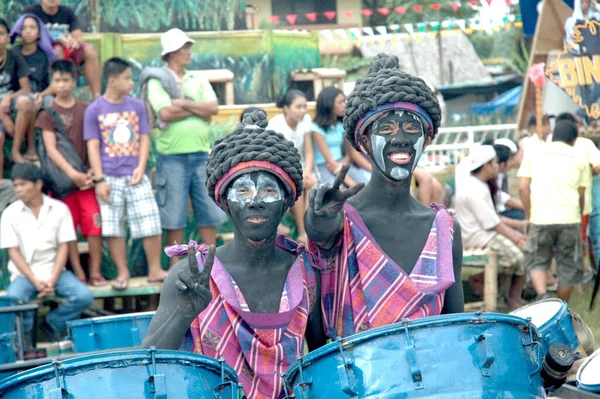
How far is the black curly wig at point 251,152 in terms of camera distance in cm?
377

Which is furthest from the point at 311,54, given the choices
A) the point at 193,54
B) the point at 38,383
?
the point at 38,383

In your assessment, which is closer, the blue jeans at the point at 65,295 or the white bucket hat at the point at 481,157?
the blue jeans at the point at 65,295

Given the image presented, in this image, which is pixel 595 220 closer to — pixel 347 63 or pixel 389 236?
pixel 389 236

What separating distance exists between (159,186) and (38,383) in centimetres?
540

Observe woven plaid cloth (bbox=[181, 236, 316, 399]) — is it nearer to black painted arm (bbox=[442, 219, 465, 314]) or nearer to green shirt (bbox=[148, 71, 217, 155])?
black painted arm (bbox=[442, 219, 465, 314])

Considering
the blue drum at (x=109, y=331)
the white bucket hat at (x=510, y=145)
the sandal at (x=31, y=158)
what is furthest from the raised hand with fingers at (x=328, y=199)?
the white bucket hat at (x=510, y=145)

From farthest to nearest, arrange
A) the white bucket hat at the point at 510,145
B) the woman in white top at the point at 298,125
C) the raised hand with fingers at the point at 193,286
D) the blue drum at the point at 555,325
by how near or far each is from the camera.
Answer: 1. the white bucket hat at the point at 510,145
2. the woman in white top at the point at 298,125
3. the blue drum at the point at 555,325
4. the raised hand with fingers at the point at 193,286

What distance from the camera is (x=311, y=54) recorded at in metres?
10.5

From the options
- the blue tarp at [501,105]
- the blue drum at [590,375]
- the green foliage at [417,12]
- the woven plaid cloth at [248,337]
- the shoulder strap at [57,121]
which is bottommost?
the blue tarp at [501,105]

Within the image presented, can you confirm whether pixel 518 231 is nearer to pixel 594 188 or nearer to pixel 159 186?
pixel 594 188

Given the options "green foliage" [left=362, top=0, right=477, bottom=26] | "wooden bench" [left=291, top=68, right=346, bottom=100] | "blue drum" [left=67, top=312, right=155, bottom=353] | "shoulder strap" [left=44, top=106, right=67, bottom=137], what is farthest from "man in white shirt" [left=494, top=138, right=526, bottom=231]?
"green foliage" [left=362, top=0, right=477, bottom=26]

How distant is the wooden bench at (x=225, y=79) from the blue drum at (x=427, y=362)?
22.6ft

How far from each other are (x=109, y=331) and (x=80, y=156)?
263 cm

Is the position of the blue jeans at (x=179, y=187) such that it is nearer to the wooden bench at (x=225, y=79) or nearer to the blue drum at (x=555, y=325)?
the wooden bench at (x=225, y=79)
